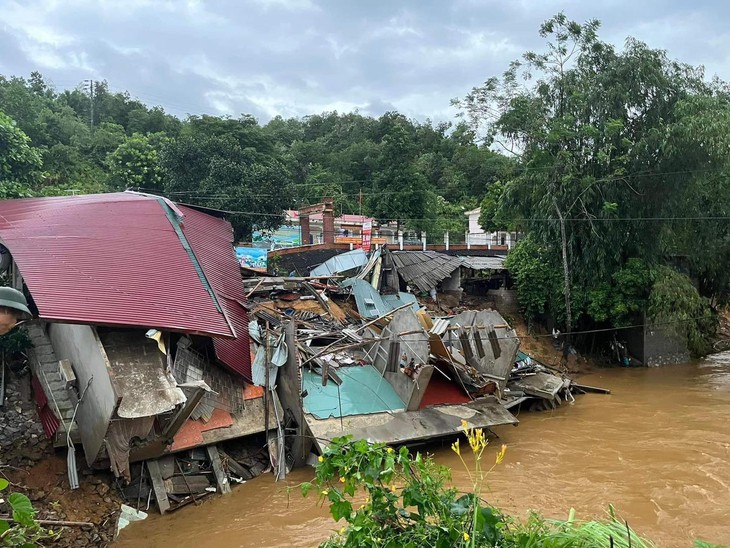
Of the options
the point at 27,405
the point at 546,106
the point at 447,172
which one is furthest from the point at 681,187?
the point at 447,172

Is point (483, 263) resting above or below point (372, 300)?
above

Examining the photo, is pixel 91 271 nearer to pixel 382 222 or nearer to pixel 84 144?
pixel 382 222

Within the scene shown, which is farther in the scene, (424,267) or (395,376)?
(424,267)

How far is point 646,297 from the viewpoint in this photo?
16828 mm

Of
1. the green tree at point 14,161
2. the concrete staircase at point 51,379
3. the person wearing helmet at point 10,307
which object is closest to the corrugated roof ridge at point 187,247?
the concrete staircase at point 51,379

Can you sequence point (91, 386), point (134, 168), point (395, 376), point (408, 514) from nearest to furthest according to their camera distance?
1. point (408, 514)
2. point (91, 386)
3. point (395, 376)
4. point (134, 168)

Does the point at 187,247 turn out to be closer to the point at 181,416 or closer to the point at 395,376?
the point at 181,416

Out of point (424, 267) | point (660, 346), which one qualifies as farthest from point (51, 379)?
point (660, 346)

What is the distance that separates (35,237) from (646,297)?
17.8 metres

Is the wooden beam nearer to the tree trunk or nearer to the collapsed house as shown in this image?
the collapsed house

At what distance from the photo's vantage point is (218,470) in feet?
28.1

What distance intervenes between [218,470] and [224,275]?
4.56 m

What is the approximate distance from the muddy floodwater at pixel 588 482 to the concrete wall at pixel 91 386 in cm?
152

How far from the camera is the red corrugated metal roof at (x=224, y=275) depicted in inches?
381
